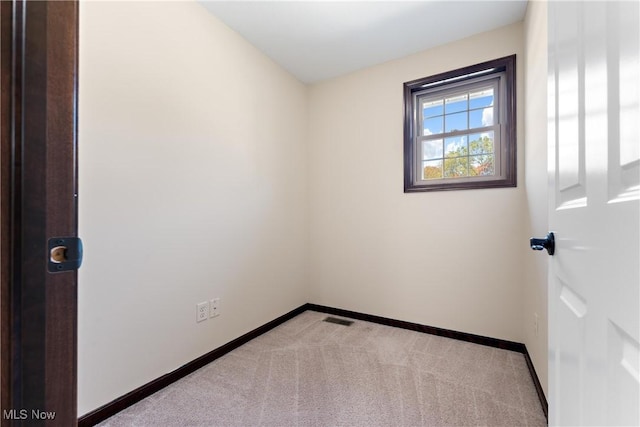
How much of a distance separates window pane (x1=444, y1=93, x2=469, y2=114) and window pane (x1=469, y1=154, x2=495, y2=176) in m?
0.43

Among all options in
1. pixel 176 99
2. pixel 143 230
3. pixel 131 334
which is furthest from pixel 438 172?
pixel 131 334

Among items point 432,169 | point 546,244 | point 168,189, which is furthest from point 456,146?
point 168,189

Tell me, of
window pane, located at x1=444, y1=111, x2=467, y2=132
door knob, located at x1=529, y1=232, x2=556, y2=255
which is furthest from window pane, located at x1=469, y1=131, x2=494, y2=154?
door knob, located at x1=529, y1=232, x2=556, y2=255

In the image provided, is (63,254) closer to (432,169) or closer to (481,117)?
(432,169)

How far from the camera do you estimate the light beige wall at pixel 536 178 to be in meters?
1.45

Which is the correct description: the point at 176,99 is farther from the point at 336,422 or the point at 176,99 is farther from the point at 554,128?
the point at 336,422

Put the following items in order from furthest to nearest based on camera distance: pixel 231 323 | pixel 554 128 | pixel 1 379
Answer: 1. pixel 231 323
2. pixel 554 128
3. pixel 1 379

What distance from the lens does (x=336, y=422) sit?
4.49ft

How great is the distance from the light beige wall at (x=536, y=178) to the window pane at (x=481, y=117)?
30 cm

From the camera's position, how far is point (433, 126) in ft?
8.09

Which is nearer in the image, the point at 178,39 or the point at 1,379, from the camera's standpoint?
the point at 1,379

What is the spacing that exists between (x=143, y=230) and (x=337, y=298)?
6.11ft

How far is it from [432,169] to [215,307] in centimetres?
207

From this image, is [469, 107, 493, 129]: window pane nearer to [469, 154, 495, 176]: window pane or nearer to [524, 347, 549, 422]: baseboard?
[469, 154, 495, 176]: window pane
